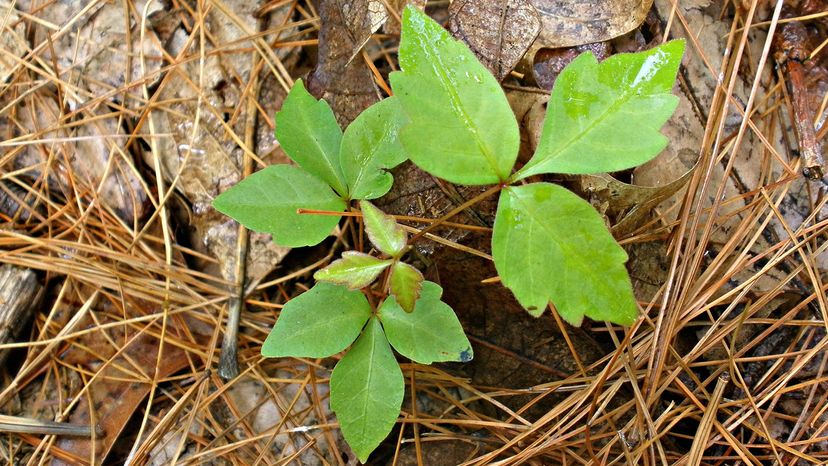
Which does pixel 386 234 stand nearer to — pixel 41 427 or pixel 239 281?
pixel 239 281

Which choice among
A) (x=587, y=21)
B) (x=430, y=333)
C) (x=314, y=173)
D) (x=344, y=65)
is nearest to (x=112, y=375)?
(x=314, y=173)

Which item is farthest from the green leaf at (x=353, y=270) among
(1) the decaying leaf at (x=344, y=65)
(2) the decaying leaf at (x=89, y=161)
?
(2) the decaying leaf at (x=89, y=161)

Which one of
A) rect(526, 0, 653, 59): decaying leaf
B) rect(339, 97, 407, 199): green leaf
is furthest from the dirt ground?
rect(339, 97, 407, 199): green leaf

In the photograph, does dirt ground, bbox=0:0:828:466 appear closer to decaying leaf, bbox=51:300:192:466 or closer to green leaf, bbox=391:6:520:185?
decaying leaf, bbox=51:300:192:466

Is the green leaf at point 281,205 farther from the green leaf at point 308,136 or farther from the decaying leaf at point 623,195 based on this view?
the decaying leaf at point 623,195

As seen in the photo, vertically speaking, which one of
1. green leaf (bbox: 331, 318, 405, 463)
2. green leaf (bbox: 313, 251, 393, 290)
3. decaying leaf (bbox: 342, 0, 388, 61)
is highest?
decaying leaf (bbox: 342, 0, 388, 61)

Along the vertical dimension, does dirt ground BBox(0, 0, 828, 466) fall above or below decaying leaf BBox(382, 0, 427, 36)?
below

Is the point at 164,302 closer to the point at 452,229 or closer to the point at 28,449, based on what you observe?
the point at 28,449
